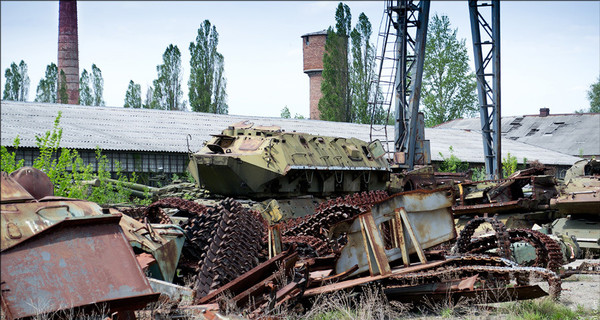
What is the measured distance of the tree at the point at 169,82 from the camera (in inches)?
1606

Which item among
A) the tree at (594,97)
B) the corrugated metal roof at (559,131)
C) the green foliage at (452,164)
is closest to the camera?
the green foliage at (452,164)

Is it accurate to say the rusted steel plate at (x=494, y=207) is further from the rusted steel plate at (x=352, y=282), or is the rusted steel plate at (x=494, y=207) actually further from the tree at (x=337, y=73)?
the tree at (x=337, y=73)

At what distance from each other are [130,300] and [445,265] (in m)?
4.38

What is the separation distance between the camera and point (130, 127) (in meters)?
28.3

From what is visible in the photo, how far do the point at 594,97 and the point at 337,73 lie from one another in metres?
43.5

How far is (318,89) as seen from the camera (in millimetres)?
48188

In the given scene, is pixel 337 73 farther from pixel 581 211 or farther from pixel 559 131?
pixel 581 211

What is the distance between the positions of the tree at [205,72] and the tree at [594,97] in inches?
1922

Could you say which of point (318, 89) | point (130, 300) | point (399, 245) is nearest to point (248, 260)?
point (399, 245)

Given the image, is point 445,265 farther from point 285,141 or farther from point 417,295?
point 285,141

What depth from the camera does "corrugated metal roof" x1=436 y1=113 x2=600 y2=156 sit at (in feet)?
146

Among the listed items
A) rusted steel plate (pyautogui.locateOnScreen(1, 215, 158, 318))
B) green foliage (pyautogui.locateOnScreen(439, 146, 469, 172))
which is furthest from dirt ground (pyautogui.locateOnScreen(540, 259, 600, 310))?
green foliage (pyautogui.locateOnScreen(439, 146, 469, 172))

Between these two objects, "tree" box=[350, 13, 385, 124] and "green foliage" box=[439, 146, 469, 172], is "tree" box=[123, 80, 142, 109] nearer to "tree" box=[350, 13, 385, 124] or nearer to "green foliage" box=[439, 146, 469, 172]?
"tree" box=[350, 13, 385, 124]

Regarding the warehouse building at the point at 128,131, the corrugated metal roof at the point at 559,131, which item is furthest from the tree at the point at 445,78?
the warehouse building at the point at 128,131
